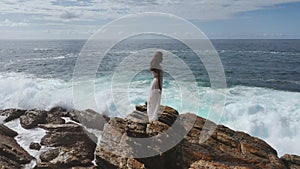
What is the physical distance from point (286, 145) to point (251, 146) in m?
7.15

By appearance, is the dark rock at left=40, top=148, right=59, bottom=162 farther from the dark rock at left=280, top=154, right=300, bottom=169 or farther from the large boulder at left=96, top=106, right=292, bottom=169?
the dark rock at left=280, top=154, right=300, bottom=169

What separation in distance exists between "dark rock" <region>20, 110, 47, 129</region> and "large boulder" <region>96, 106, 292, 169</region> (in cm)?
748

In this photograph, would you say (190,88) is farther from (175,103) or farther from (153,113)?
(153,113)

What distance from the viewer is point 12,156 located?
1013cm

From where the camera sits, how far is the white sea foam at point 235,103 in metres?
14.9

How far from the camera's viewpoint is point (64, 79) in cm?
2931

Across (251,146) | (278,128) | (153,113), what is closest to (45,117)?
(153,113)

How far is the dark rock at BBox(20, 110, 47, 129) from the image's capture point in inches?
553

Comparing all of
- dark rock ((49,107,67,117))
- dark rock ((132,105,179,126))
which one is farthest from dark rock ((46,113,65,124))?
dark rock ((132,105,179,126))

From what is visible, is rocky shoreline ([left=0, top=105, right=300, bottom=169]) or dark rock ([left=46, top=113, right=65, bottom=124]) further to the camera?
dark rock ([left=46, top=113, right=65, bottom=124])

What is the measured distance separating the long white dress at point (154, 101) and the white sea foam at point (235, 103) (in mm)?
8293

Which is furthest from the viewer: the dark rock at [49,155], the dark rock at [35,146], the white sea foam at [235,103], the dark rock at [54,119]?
the white sea foam at [235,103]

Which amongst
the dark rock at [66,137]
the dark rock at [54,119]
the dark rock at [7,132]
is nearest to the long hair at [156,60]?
the dark rock at [66,137]

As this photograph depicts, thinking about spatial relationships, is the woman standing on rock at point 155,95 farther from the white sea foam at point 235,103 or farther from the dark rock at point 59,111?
the dark rock at point 59,111
